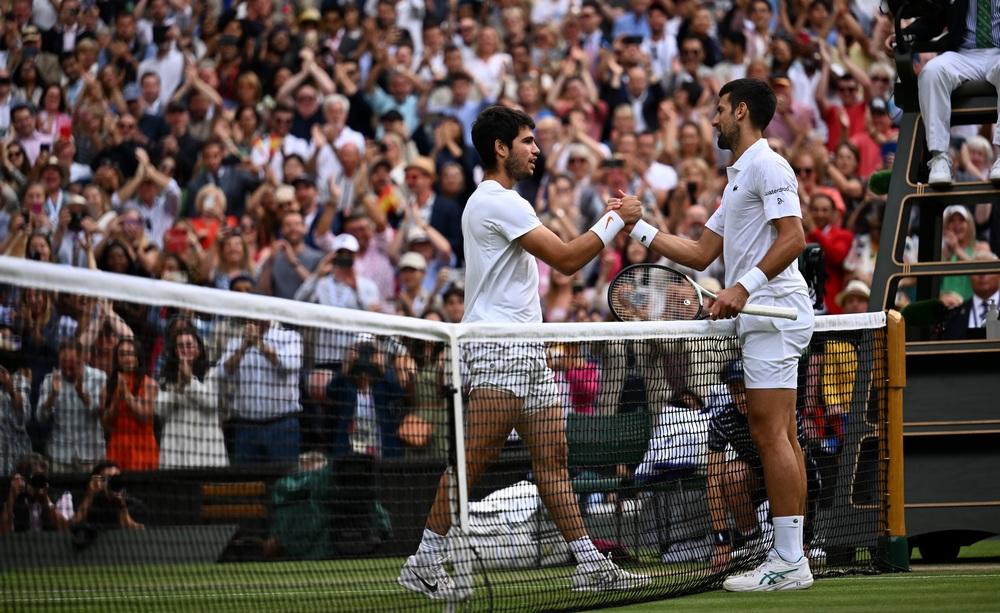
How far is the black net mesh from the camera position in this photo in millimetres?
6578

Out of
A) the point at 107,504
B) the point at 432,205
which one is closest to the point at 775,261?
the point at 107,504

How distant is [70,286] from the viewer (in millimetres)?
5262

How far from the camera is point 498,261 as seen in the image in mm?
7539

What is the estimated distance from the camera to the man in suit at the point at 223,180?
645 inches

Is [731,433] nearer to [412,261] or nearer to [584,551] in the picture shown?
[584,551]

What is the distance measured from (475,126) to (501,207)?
0.58 metres

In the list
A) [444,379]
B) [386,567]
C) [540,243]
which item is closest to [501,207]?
[540,243]

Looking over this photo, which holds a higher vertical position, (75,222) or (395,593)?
(75,222)

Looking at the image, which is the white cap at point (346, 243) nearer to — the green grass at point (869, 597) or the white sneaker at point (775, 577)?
the green grass at point (869, 597)

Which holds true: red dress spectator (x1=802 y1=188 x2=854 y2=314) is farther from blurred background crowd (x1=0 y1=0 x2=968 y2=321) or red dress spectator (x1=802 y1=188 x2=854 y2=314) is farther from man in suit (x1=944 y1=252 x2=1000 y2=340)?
man in suit (x1=944 y1=252 x2=1000 y2=340)

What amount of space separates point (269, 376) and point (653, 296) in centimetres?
228

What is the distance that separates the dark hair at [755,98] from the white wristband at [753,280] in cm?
90

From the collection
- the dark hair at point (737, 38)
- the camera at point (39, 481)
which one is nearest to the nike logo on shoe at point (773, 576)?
the camera at point (39, 481)

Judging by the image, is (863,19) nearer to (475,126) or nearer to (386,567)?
(475,126)
